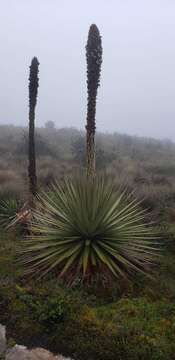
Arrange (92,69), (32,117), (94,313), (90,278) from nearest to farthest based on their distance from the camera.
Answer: (94,313) → (90,278) → (92,69) → (32,117)

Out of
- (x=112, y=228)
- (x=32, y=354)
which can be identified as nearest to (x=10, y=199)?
(x=112, y=228)

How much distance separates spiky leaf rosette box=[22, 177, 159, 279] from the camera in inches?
251

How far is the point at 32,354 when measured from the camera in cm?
482

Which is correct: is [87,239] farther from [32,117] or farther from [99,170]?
[99,170]

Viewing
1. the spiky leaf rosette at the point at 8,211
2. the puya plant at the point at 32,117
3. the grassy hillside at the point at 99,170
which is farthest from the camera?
the grassy hillside at the point at 99,170

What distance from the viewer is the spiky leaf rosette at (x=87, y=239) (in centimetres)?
636

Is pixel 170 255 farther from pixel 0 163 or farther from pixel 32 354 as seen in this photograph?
pixel 0 163

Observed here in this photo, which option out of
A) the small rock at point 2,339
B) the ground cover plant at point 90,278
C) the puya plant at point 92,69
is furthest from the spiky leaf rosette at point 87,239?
the small rock at point 2,339

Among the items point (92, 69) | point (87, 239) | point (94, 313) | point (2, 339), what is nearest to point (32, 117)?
point (92, 69)

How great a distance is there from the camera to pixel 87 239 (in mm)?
6773

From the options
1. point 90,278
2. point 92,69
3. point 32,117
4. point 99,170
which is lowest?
point 90,278

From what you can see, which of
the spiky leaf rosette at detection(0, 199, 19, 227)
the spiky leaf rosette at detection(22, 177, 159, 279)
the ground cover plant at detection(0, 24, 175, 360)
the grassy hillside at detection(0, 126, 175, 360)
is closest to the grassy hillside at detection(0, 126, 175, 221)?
the spiky leaf rosette at detection(0, 199, 19, 227)

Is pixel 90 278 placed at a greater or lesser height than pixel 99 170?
lesser

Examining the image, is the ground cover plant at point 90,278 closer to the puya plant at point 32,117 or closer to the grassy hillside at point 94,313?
the grassy hillside at point 94,313
